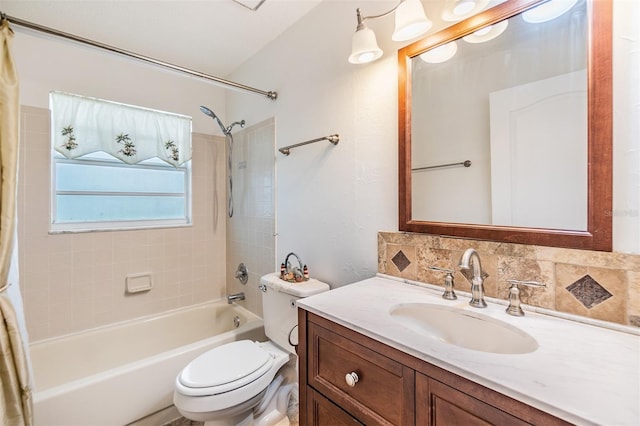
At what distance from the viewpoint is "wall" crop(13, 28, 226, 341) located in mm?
1756

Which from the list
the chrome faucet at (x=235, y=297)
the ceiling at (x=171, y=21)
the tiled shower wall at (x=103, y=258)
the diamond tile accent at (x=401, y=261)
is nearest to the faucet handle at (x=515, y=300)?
the diamond tile accent at (x=401, y=261)

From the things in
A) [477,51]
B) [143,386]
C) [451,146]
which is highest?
[477,51]

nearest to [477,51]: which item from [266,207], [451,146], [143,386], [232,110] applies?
[451,146]

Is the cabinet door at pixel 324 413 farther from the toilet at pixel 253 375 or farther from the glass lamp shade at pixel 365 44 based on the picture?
the glass lamp shade at pixel 365 44

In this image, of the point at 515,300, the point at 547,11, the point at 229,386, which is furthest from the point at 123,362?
the point at 547,11

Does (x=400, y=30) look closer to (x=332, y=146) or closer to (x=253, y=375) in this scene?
(x=332, y=146)

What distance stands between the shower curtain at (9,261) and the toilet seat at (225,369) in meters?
0.55

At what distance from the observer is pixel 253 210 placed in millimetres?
2152

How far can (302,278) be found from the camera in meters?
1.52

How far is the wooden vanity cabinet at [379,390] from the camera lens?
0.53 m

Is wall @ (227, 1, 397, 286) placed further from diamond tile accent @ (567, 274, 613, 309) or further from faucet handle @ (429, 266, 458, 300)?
diamond tile accent @ (567, 274, 613, 309)

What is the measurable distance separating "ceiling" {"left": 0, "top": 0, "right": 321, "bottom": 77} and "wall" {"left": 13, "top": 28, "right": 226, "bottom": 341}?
183 millimetres

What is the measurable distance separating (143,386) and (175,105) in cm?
201

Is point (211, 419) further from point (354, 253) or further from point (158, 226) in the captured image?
point (158, 226)
